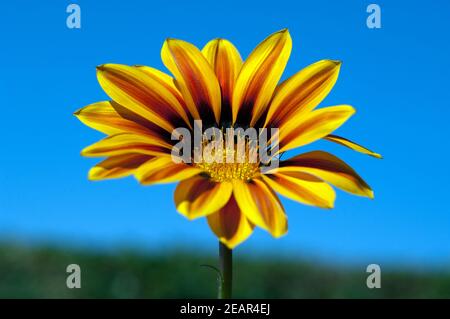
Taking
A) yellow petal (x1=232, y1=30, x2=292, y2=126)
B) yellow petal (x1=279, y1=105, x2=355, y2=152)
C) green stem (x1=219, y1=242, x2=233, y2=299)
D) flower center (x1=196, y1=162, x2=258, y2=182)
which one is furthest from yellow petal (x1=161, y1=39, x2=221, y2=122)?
green stem (x1=219, y1=242, x2=233, y2=299)

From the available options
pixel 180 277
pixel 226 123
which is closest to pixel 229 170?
pixel 226 123

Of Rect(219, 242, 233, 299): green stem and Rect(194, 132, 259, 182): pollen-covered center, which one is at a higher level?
Rect(194, 132, 259, 182): pollen-covered center

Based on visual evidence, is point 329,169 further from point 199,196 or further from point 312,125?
point 199,196

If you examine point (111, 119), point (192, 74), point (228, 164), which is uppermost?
point (192, 74)

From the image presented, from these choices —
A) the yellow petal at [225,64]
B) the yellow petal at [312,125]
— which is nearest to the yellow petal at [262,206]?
the yellow petal at [312,125]

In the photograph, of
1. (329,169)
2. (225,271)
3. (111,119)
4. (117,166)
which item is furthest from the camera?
(111,119)

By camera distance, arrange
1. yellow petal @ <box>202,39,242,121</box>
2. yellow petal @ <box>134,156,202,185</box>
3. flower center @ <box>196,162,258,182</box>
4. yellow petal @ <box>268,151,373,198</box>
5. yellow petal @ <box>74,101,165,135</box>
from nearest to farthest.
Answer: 1. yellow petal @ <box>134,156,202,185</box>
2. yellow petal @ <box>268,151,373,198</box>
3. yellow petal @ <box>74,101,165,135</box>
4. flower center @ <box>196,162,258,182</box>
5. yellow petal @ <box>202,39,242,121</box>

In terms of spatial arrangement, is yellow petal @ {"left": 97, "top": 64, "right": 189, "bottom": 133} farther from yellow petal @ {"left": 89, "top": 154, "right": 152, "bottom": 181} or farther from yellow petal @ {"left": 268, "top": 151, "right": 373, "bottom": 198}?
yellow petal @ {"left": 268, "top": 151, "right": 373, "bottom": 198}

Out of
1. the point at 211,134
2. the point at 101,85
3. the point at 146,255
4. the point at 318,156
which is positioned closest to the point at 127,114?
the point at 101,85
